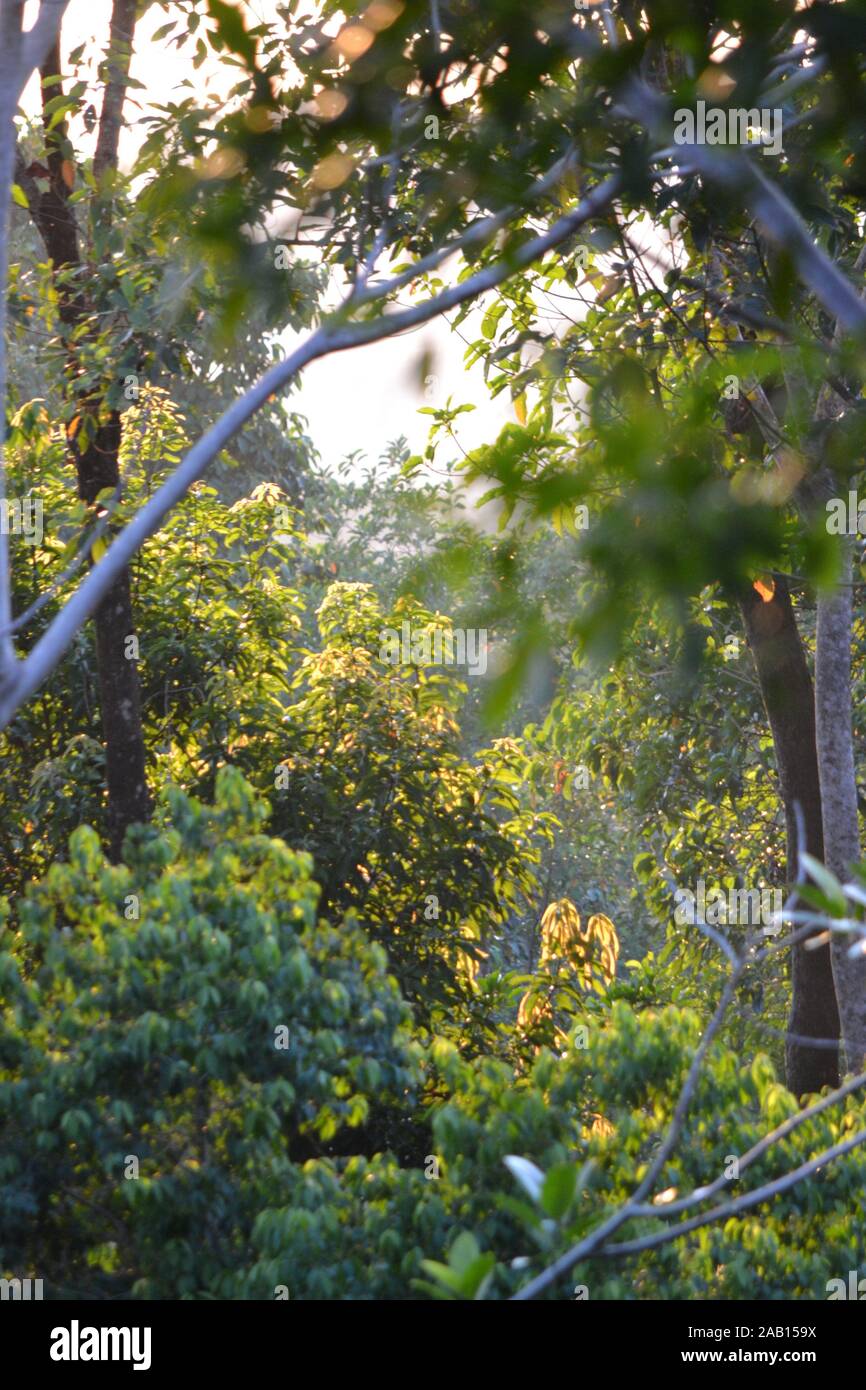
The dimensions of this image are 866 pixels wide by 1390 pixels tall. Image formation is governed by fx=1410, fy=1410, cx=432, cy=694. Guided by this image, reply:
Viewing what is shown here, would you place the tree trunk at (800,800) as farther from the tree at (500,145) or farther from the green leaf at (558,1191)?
the green leaf at (558,1191)

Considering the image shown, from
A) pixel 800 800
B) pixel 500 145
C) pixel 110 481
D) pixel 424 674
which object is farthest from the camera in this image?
pixel 800 800

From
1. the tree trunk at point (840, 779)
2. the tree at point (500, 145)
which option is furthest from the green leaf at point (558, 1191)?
the tree trunk at point (840, 779)

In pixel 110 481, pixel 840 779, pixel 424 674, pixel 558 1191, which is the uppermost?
pixel 110 481

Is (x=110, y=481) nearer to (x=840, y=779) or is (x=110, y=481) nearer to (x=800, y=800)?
(x=840, y=779)

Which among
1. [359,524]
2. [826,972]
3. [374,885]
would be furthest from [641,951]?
[374,885]

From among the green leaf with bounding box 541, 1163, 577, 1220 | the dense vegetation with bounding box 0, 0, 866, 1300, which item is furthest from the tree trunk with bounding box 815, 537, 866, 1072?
the green leaf with bounding box 541, 1163, 577, 1220

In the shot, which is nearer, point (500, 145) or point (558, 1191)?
point (558, 1191)

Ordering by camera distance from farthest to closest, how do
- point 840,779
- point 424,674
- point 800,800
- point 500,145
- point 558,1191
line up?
point 800,800
point 424,674
point 840,779
point 500,145
point 558,1191

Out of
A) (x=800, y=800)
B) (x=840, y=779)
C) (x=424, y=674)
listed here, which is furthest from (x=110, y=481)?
(x=800, y=800)

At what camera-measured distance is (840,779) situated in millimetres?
6070

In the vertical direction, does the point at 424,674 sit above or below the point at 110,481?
below

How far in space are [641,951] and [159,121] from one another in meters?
13.0

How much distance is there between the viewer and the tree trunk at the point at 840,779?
5887 mm
